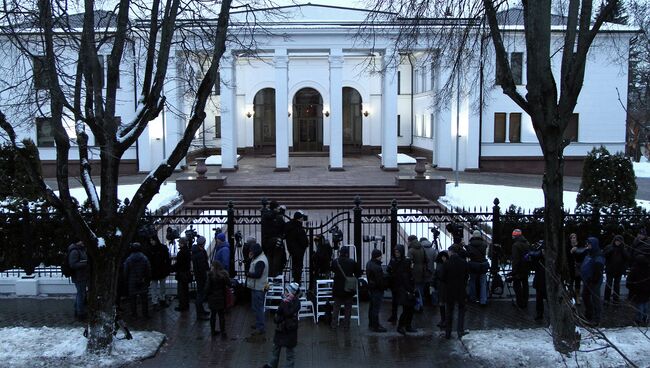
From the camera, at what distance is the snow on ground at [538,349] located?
8641 millimetres

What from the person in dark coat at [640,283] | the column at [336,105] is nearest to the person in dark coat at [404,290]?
the person in dark coat at [640,283]

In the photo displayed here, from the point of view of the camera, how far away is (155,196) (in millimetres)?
24891

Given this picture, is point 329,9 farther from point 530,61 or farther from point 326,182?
point 530,61

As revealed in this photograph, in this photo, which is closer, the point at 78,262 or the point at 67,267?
the point at 78,262

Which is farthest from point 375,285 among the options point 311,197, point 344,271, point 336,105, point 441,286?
point 336,105

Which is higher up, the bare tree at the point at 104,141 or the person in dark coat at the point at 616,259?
the bare tree at the point at 104,141

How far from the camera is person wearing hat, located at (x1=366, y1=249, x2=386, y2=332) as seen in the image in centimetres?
999

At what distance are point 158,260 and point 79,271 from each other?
1.40 meters

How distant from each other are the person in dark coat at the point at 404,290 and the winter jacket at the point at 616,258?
3716 mm

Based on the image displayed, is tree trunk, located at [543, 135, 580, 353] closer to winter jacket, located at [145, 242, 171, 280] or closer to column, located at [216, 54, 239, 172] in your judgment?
winter jacket, located at [145, 242, 171, 280]

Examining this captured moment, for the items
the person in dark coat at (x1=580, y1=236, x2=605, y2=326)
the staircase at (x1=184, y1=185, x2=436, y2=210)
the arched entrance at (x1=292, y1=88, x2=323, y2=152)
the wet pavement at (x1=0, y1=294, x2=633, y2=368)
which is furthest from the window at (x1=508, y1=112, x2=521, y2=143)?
the person in dark coat at (x1=580, y1=236, x2=605, y2=326)

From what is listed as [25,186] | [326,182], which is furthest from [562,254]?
[326,182]

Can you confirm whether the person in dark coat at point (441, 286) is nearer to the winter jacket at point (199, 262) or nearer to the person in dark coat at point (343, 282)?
the person in dark coat at point (343, 282)

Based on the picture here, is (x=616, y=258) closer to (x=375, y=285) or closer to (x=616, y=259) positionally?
(x=616, y=259)
